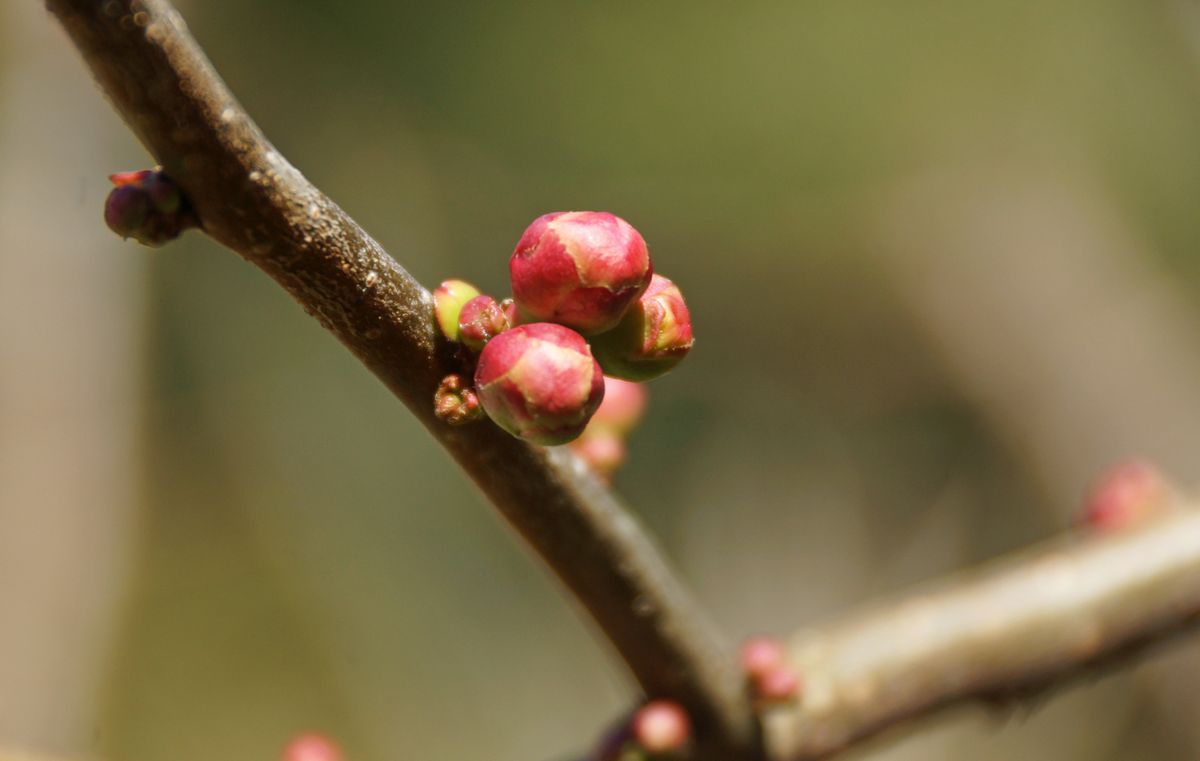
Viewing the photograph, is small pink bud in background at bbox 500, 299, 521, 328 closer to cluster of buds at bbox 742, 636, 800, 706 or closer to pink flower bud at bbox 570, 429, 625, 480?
pink flower bud at bbox 570, 429, 625, 480

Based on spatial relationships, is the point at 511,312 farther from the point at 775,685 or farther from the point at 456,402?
the point at 775,685

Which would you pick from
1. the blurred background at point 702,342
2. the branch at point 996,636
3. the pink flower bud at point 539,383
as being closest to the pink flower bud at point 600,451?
the branch at point 996,636

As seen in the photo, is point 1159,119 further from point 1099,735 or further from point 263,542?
point 263,542

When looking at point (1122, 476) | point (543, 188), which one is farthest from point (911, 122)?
point (1122, 476)

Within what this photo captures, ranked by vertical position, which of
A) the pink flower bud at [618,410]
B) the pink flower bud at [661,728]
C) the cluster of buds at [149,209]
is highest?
the pink flower bud at [618,410]

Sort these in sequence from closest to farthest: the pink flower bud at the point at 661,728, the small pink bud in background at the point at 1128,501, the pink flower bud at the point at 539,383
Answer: the pink flower bud at the point at 539,383 < the pink flower bud at the point at 661,728 < the small pink bud in background at the point at 1128,501

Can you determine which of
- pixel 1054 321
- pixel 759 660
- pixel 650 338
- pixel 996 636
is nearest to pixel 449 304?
pixel 650 338

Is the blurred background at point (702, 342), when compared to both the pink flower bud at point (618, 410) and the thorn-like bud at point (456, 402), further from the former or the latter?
the thorn-like bud at point (456, 402)

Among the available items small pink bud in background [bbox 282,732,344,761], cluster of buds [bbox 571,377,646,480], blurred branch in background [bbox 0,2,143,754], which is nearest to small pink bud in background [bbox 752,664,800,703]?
cluster of buds [bbox 571,377,646,480]
